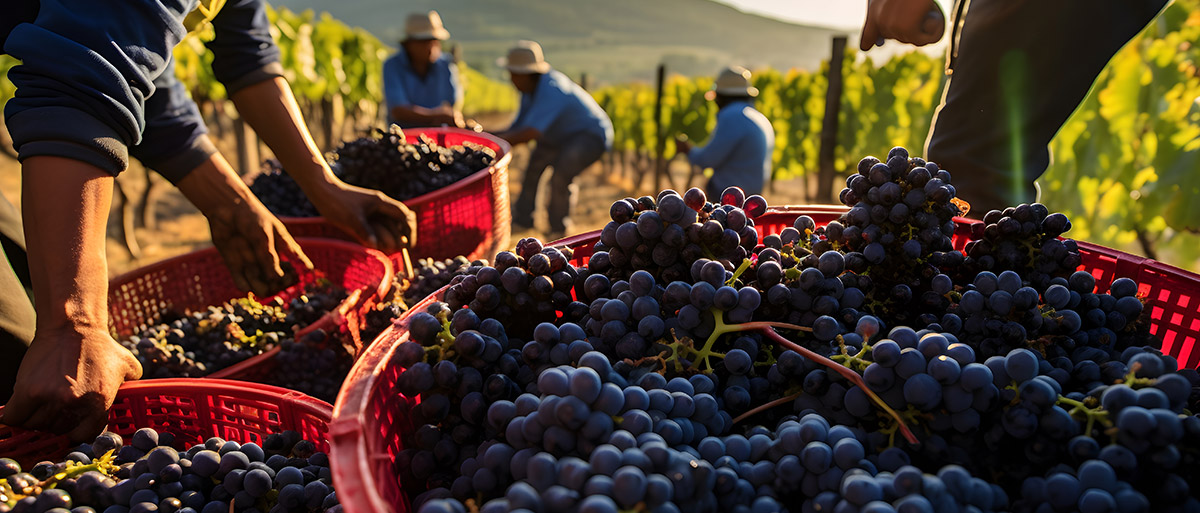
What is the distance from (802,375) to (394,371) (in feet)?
1.68

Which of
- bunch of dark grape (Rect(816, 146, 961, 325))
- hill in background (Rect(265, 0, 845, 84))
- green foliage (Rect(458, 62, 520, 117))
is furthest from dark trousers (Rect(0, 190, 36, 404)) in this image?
hill in background (Rect(265, 0, 845, 84))

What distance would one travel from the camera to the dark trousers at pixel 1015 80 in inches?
64.2

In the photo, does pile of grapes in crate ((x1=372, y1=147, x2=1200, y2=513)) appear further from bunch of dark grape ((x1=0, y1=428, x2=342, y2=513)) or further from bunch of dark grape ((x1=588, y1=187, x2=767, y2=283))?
bunch of dark grape ((x1=0, y1=428, x2=342, y2=513))

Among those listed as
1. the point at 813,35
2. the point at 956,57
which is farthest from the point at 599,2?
the point at 956,57

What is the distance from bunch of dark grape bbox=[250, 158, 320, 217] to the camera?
95.3 inches

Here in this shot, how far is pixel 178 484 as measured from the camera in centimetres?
97

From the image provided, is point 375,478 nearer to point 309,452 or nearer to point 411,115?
point 309,452

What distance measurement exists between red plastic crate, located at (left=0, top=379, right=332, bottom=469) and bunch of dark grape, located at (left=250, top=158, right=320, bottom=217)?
4.17 ft

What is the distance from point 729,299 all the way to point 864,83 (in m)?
7.44

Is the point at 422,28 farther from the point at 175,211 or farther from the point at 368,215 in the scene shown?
the point at 368,215

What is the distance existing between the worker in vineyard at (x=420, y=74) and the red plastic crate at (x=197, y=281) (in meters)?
3.48

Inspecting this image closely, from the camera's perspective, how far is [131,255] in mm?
5609


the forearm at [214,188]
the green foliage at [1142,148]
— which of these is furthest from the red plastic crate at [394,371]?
the green foliage at [1142,148]

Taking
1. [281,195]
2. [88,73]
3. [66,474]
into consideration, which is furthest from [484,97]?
[66,474]
